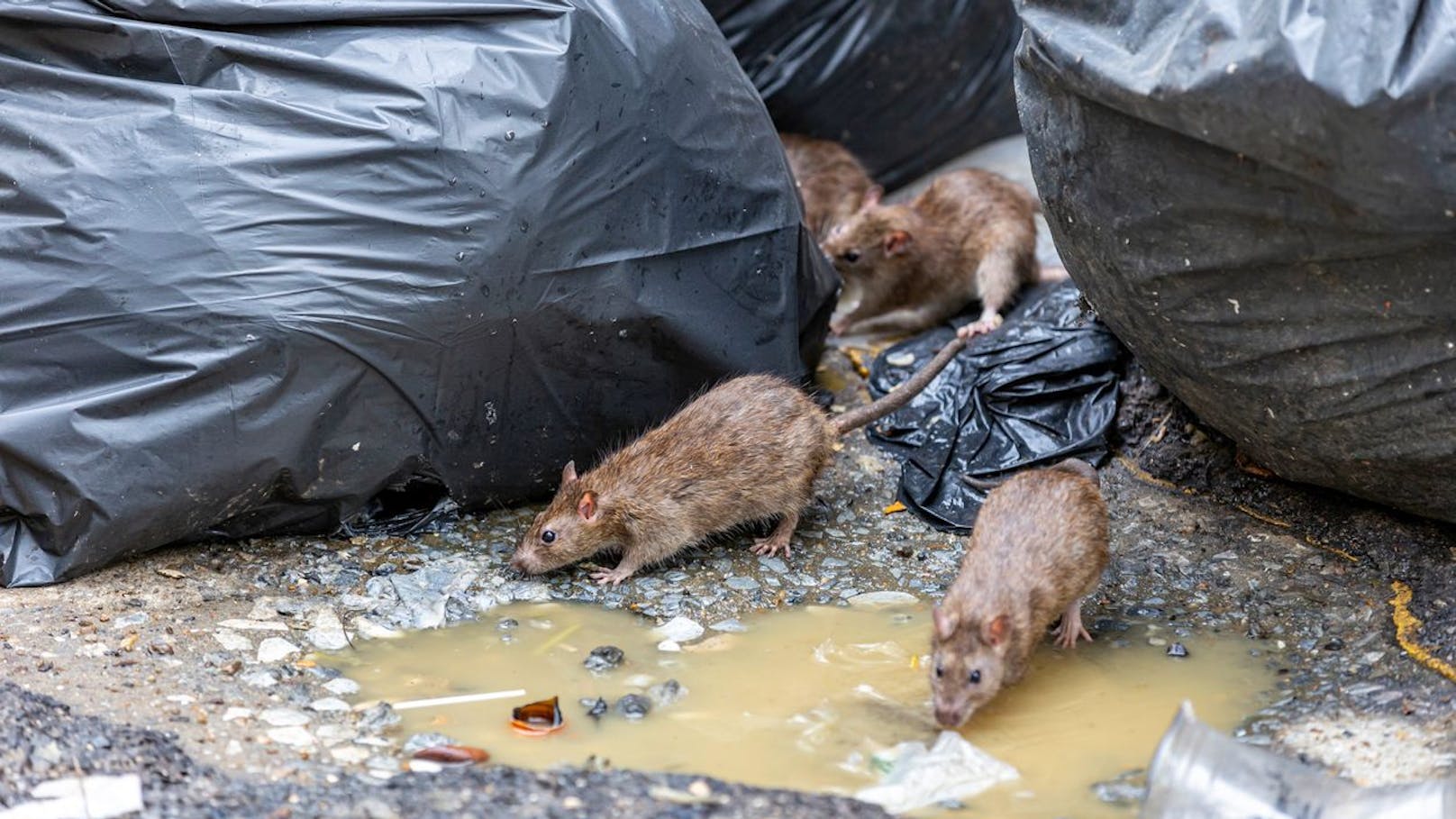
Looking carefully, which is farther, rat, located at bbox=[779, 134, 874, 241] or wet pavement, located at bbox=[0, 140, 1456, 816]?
rat, located at bbox=[779, 134, 874, 241]

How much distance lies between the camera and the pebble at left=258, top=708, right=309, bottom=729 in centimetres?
351

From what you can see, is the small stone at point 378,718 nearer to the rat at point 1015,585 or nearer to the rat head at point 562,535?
the rat head at point 562,535

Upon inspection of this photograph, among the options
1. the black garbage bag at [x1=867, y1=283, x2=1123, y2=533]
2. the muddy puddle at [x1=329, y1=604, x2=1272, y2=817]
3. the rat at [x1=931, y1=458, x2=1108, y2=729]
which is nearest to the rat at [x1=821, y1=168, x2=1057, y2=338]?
the black garbage bag at [x1=867, y1=283, x2=1123, y2=533]

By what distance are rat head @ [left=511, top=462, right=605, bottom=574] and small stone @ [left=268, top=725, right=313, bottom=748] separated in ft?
3.68

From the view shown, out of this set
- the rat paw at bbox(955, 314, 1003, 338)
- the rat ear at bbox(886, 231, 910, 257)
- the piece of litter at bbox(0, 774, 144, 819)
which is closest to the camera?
the piece of litter at bbox(0, 774, 144, 819)

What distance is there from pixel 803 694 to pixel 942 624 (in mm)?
420

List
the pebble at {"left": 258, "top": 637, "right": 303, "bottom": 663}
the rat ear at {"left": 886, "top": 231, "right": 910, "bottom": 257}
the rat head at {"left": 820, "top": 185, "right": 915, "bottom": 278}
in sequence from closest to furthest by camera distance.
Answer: the pebble at {"left": 258, "top": 637, "right": 303, "bottom": 663} → the rat ear at {"left": 886, "top": 231, "right": 910, "bottom": 257} → the rat head at {"left": 820, "top": 185, "right": 915, "bottom": 278}

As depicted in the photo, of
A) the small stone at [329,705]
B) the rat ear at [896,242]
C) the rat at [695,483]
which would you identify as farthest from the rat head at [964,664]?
the rat ear at [896,242]

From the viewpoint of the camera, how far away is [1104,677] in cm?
387

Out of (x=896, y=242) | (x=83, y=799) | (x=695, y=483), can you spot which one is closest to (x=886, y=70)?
(x=896, y=242)

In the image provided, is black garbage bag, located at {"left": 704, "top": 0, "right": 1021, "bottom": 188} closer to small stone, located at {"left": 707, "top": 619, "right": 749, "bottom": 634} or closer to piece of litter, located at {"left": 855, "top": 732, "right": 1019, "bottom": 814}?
small stone, located at {"left": 707, "top": 619, "right": 749, "bottom": 634}

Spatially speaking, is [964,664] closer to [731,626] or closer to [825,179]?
[731,626]

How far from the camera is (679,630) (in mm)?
4176

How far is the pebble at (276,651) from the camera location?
12.7 ft
